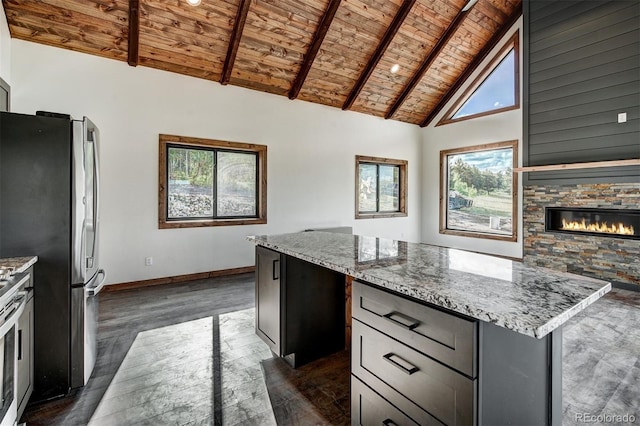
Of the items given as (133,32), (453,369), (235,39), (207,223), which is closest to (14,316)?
(453,369)

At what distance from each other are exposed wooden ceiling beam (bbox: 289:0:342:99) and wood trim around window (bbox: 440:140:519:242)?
3751 millimetres

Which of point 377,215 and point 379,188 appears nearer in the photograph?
point 377,215

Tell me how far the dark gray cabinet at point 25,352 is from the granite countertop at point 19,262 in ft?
0.28

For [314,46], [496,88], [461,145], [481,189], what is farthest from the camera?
[461,145]

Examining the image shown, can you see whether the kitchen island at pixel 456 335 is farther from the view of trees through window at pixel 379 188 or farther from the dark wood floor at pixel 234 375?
the view of trees through window at pixel 379 188

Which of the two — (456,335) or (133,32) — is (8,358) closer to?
(456,335)

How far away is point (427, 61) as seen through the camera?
5.85 meters

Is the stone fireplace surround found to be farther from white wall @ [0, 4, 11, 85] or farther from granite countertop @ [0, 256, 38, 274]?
white wall @ [0, 4, 11, 85]

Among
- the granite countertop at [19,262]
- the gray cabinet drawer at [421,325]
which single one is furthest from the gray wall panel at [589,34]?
the granite countertop at [19,262]

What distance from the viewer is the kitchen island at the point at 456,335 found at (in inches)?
42.0

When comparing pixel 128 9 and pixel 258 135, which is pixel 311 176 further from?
pixel 128 9

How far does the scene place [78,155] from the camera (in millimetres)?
2012

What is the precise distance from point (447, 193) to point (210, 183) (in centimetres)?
522

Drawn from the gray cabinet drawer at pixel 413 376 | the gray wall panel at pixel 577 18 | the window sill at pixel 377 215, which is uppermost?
the gray wall panel at pixel 577 18
